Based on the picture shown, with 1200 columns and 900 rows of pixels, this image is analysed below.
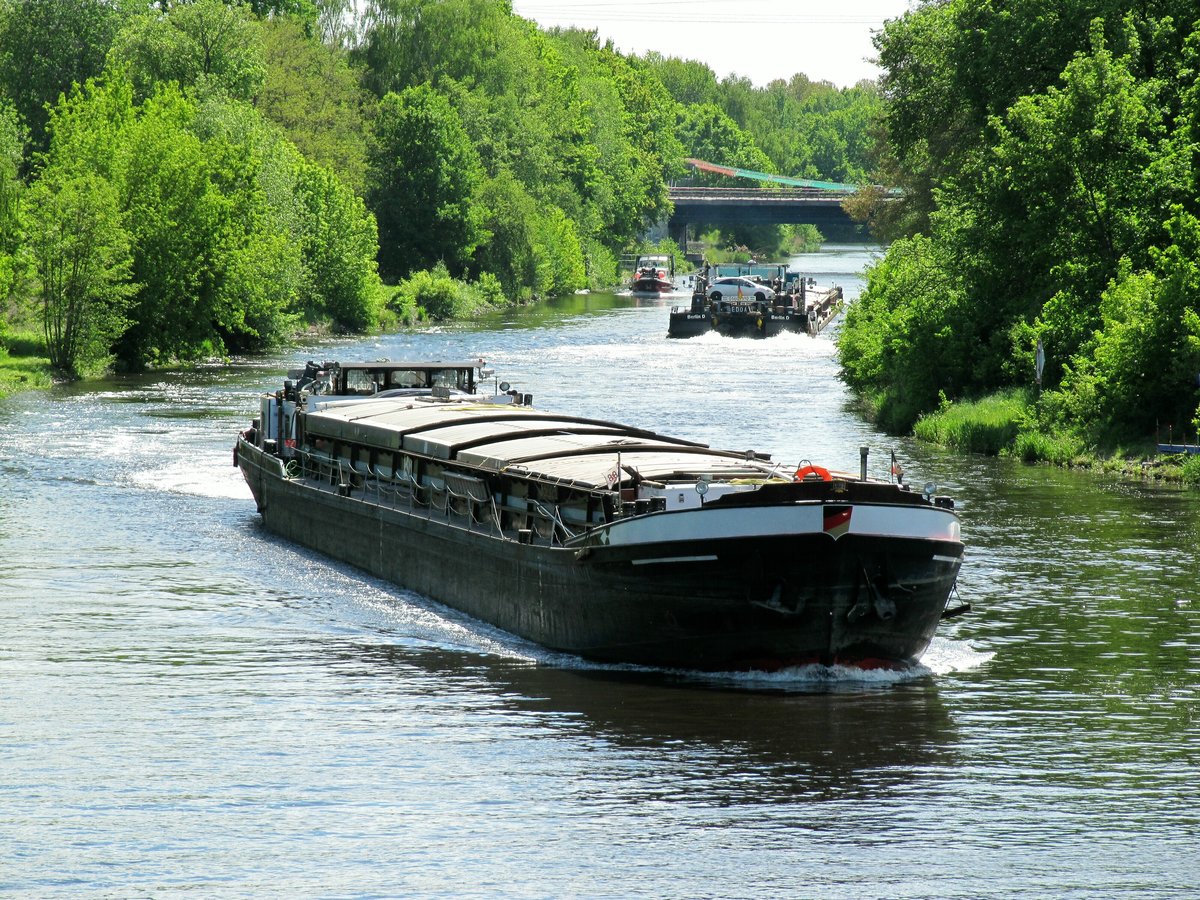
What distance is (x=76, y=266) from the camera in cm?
6122

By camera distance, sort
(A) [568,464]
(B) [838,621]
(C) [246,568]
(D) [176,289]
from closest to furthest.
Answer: (B) [838,621] → (A) [568,464] → (C) [246,568] → (D) [176,289]

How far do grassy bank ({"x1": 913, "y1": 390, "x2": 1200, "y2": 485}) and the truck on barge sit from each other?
50.2 ft

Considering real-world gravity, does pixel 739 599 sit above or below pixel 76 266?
below

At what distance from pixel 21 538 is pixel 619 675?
48.7ft

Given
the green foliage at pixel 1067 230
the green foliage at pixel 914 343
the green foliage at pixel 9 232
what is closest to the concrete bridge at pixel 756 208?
the green foliage at pixel 914 343

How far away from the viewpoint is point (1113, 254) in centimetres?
4359

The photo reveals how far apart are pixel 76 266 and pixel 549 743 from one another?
159ft

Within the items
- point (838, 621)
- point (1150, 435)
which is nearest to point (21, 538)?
point (838, 621)

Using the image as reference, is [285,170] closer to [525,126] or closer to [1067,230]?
[525,126]

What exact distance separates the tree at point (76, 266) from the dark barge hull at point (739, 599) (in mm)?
43225

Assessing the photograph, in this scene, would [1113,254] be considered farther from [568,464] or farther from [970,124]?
[568,464]

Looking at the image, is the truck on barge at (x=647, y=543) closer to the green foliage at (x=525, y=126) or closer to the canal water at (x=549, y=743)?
the canal water at (x=549, y=743)

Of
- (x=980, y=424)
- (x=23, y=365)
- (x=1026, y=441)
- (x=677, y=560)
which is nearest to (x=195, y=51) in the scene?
(x=23, y=365)

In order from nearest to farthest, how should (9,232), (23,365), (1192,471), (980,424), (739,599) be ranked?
1. (739,599)
2. (1192,471)
3. (980,424)
4. (23,365)
5. (9,232)
